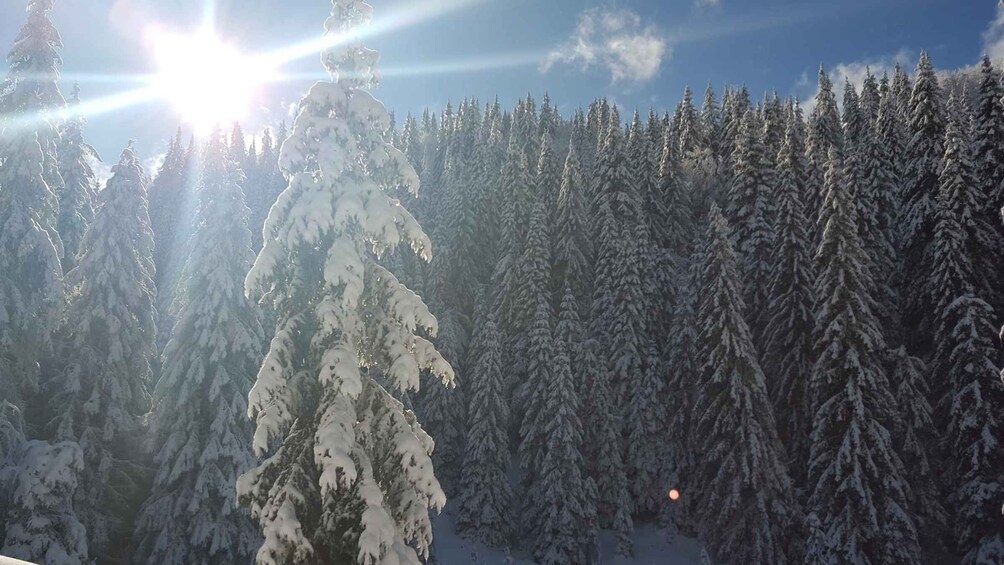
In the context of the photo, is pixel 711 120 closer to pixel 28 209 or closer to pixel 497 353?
pixel 497 353

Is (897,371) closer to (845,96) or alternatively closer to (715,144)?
(715,144)

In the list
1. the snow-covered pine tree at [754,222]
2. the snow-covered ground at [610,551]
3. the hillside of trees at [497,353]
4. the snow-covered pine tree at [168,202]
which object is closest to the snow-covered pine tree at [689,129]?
the hillside of trees at [497,353]

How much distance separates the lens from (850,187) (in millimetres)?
37031

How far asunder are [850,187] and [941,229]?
726 centimetres

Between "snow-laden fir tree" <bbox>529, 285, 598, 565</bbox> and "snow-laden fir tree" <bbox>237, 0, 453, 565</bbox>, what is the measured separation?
23912 mm

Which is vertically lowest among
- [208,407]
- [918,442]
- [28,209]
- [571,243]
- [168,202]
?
[918,442]

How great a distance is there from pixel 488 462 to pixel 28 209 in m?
25.8

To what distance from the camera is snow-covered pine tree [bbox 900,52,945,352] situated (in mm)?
33969

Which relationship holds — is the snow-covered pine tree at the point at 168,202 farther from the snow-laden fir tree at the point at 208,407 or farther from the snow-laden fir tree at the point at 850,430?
the snow-laden fir tree at the point at 850,430

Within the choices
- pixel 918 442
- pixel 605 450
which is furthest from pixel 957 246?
pixel 605 450

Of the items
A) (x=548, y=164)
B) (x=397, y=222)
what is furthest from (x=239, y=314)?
(x=548, y=164)

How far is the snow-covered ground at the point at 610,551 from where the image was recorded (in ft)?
109

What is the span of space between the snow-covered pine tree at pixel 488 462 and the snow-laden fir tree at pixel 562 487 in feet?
6.52

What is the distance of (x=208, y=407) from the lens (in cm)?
1959
